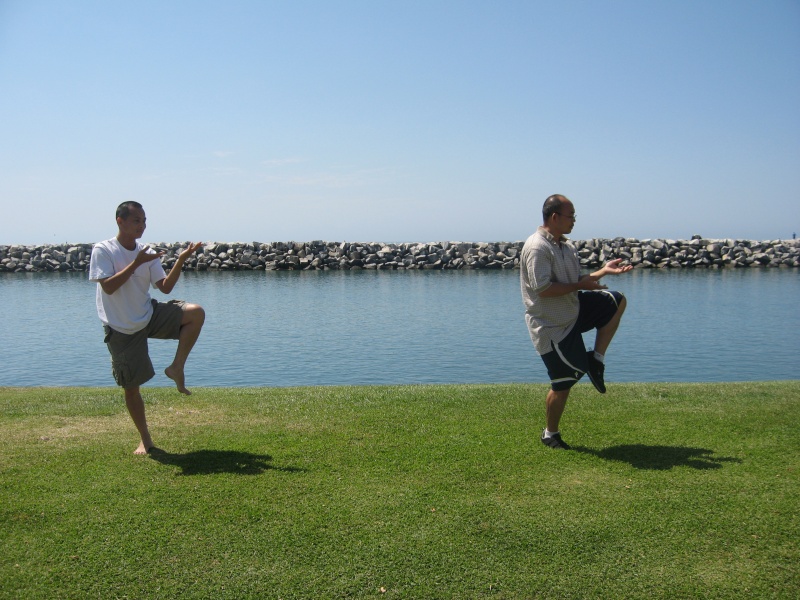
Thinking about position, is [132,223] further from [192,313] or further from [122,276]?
[192,313]

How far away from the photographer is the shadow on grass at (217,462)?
494 cm

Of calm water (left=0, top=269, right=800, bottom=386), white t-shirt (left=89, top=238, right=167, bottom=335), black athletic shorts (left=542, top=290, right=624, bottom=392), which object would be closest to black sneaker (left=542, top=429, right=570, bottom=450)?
black athletic shorts (left=542, top=290, right=624, bottom=392)

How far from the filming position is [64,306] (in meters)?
22.2

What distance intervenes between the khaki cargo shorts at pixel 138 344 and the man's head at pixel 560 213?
2766 mm

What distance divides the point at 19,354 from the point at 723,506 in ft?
46.0

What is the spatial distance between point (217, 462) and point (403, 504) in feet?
4.99

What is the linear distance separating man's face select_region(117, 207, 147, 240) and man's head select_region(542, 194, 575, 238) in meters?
2.89

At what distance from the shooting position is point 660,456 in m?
5.20

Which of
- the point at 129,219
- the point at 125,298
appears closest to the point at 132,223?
the point at 129,219

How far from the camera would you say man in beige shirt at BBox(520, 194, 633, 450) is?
5168mm

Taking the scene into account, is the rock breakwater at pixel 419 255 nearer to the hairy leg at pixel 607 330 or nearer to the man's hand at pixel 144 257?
the hairy leg at pixel 607 330

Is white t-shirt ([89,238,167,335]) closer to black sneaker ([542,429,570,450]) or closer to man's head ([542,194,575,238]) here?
man's head ([542,194,575,238])

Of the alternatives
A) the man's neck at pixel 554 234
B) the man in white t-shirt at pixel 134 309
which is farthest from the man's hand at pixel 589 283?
the man in white t-shirt at pixel 134 309

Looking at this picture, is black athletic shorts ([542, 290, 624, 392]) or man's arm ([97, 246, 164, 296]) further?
black athletic shorts ([542, 290, 624, 392])
